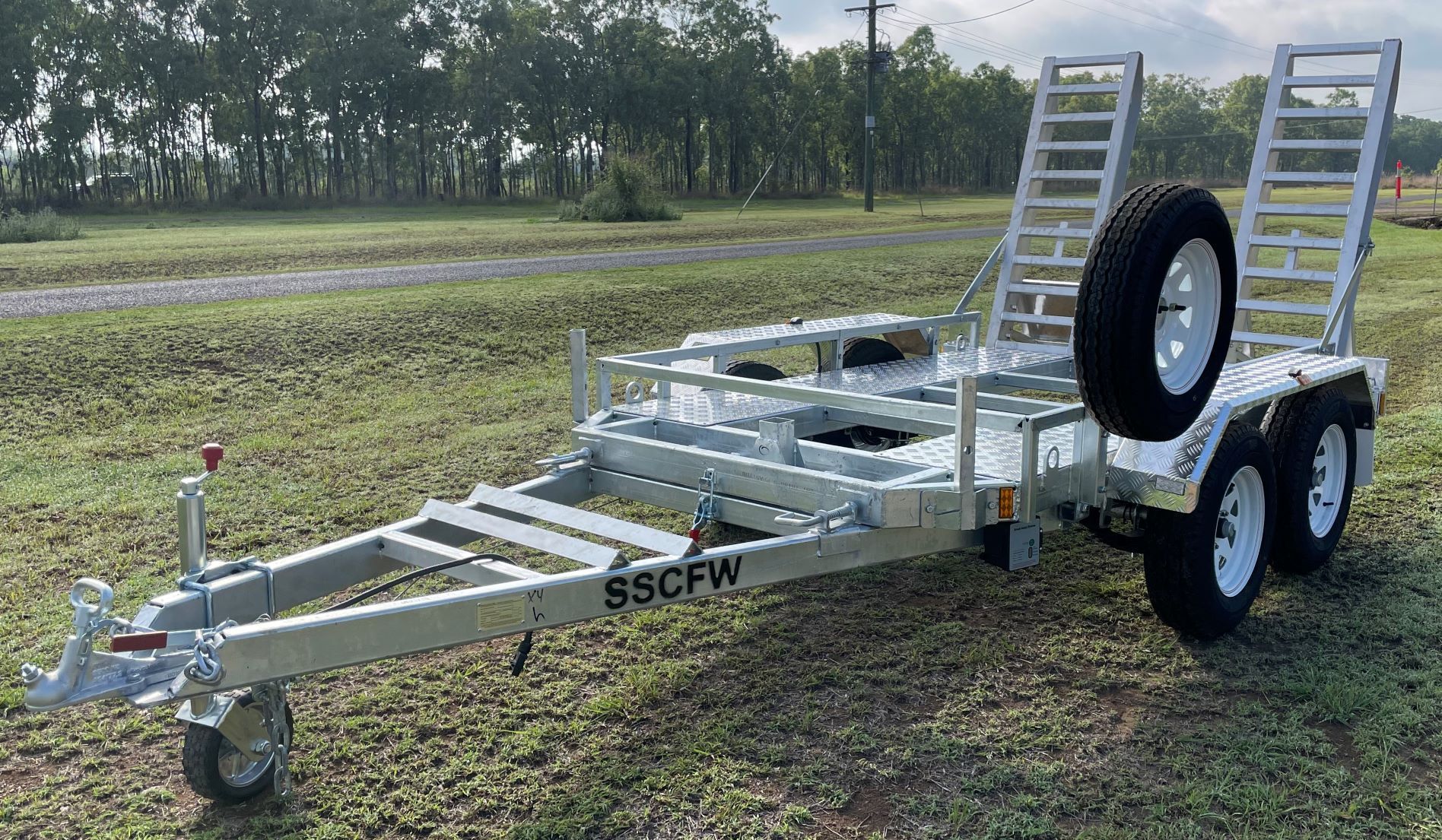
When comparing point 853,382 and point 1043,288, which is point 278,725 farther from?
point 1043,288

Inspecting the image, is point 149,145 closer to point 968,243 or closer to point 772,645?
point 968,243

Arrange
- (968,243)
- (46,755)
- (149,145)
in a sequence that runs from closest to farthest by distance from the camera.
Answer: (46,755)
(968,243)
(149,145)

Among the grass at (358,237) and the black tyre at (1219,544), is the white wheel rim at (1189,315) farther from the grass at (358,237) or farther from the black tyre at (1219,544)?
the grass at (358,237)

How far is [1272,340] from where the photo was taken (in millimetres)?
6844

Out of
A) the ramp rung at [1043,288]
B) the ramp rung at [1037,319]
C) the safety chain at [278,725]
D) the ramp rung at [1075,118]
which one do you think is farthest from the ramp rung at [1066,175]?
the safety chain at [278,725]

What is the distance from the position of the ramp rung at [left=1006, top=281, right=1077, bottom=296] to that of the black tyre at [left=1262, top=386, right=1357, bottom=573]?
2.13 meters

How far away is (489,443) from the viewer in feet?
28.7

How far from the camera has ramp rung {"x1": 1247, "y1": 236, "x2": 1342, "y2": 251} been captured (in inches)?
273

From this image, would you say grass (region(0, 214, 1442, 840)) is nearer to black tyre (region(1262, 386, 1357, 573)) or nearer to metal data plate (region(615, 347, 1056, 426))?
black tyre (region(1262, 386, 1357, 573))

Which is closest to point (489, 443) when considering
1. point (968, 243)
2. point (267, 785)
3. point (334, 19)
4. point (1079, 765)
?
point (267, 785)

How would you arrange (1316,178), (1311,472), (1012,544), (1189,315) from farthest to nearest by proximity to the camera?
1. (1316,178)
2. (1311,472)
3. (1189,315)
4. (1012,544)

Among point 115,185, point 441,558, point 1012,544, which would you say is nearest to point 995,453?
point 1012,544

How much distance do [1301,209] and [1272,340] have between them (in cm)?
98

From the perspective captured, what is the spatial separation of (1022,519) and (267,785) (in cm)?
277
